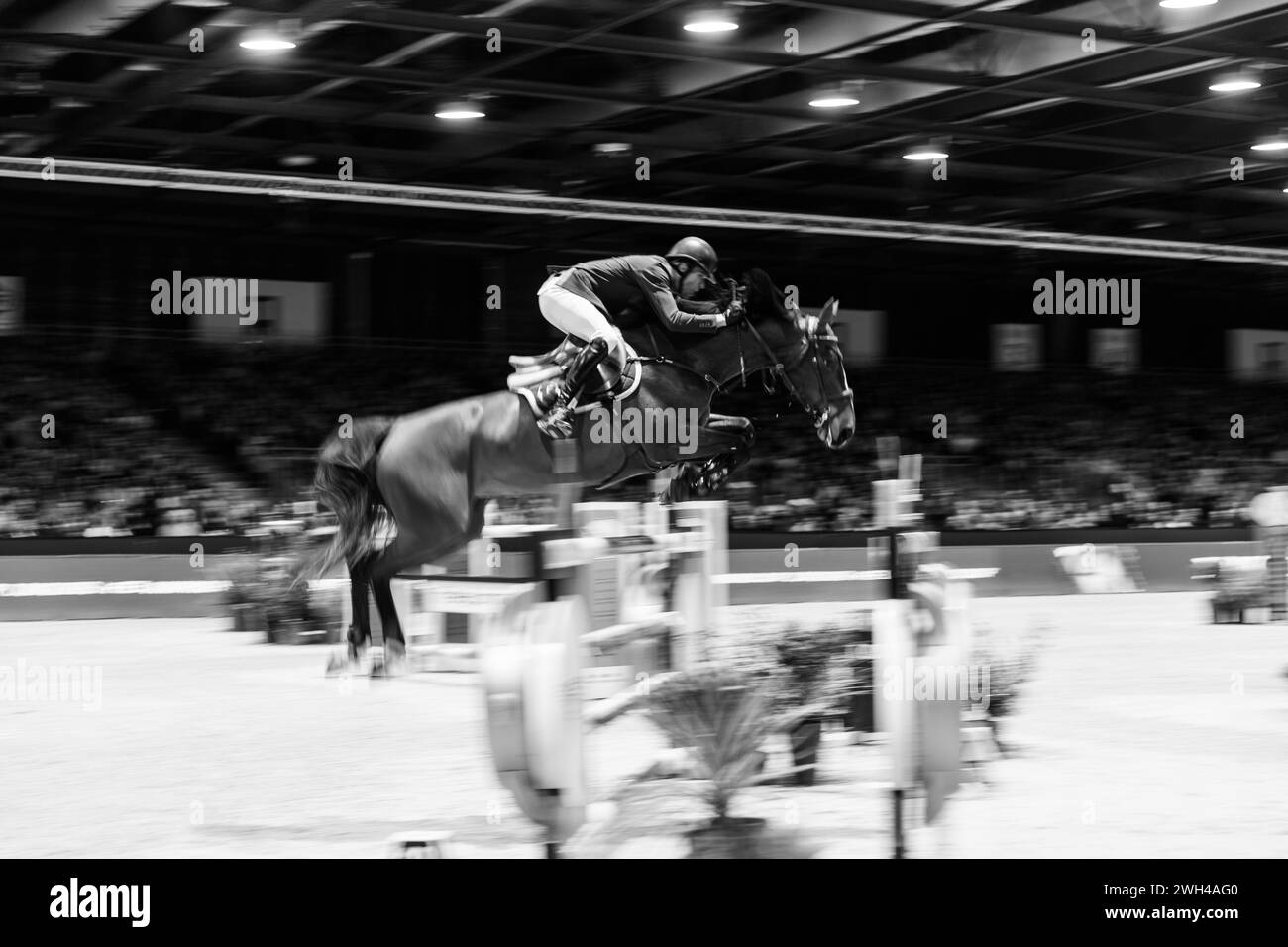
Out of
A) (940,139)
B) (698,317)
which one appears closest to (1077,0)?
(940,139)

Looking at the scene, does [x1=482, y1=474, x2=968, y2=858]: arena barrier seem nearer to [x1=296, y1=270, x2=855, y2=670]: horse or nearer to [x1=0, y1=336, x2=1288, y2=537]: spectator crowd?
[x1=296, y1=270, x2=855, y2=670]: horse

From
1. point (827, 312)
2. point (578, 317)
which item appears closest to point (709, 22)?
point (578, 317)

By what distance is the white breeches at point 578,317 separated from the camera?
7781mm

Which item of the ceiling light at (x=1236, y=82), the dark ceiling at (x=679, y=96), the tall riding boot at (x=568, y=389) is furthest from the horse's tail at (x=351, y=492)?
the ceiling light at (x=1236, y=82)

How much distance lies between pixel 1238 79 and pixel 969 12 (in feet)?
11.3

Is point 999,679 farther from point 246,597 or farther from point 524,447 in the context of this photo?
point 246,597

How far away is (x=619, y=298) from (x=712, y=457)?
3.76 ft

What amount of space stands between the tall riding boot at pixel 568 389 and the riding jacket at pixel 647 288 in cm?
33

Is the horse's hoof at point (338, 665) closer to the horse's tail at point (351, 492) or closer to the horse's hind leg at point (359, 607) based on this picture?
the horse's hind leg at point (359, 607)

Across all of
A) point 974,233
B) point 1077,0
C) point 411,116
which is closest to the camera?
point 1077,0

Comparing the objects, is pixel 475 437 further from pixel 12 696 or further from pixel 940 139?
pixel 940 139

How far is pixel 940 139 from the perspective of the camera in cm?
1688

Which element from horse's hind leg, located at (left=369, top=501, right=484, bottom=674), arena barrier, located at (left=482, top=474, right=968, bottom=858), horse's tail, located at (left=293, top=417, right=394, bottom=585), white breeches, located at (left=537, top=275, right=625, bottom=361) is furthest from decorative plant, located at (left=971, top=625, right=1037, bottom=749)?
horse's tail, located at (left=293, top=417, right=394, bottom=585)

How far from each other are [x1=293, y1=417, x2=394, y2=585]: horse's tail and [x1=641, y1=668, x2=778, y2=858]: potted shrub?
388cm
